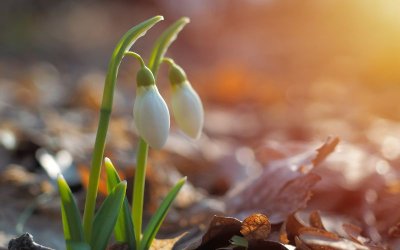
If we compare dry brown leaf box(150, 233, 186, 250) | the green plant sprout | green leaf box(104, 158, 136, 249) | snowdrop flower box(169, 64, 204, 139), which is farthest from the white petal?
dry brown leaf box(150, 233, 186, 250)

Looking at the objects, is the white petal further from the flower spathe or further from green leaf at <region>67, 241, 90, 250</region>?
green leaf at <region>67, 241, 90, 250</region>

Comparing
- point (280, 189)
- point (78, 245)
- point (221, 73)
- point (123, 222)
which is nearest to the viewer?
point (78, 245)

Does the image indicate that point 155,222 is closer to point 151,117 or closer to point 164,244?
point 164,244

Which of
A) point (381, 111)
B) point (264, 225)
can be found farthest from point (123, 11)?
point (264, 225)

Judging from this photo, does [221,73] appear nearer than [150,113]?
No

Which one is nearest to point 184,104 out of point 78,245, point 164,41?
point 164,41
